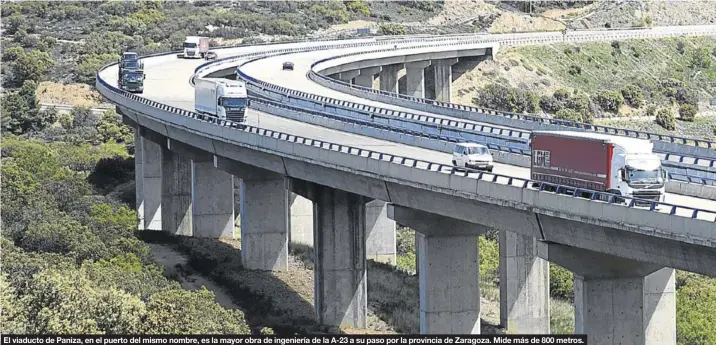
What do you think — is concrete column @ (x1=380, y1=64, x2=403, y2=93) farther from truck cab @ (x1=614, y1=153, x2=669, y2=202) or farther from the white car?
truck cab @ (x1=614, y1=153, x2=669, y2=202)

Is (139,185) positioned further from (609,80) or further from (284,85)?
(609,80)

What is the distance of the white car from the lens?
43.4 meters

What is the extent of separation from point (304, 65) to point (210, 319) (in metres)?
62.9

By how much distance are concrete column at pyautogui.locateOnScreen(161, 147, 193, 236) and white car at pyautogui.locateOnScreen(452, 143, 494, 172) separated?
3287cm

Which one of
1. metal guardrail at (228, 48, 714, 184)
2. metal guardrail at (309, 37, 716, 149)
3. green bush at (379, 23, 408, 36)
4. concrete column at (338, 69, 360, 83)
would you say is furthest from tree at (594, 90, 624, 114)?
metal guardrail at (228, 48, 714, 184)

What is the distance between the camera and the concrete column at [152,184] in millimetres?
77000

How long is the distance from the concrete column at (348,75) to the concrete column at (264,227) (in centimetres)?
4625

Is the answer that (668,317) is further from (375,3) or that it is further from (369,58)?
(375,3)

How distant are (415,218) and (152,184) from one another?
115 ft

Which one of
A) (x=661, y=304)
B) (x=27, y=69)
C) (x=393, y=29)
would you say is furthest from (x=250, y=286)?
(x=393, y=29)

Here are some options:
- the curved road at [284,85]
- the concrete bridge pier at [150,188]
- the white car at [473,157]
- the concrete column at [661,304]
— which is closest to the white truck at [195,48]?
the curved road at [284,85]

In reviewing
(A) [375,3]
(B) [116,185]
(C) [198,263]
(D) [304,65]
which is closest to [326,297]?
(C) [198,263]

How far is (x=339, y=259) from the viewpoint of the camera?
5275 centimetres

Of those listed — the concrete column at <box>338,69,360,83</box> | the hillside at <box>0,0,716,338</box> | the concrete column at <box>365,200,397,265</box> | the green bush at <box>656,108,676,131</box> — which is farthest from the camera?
the green bush at <box>656,108,676,131</box>
